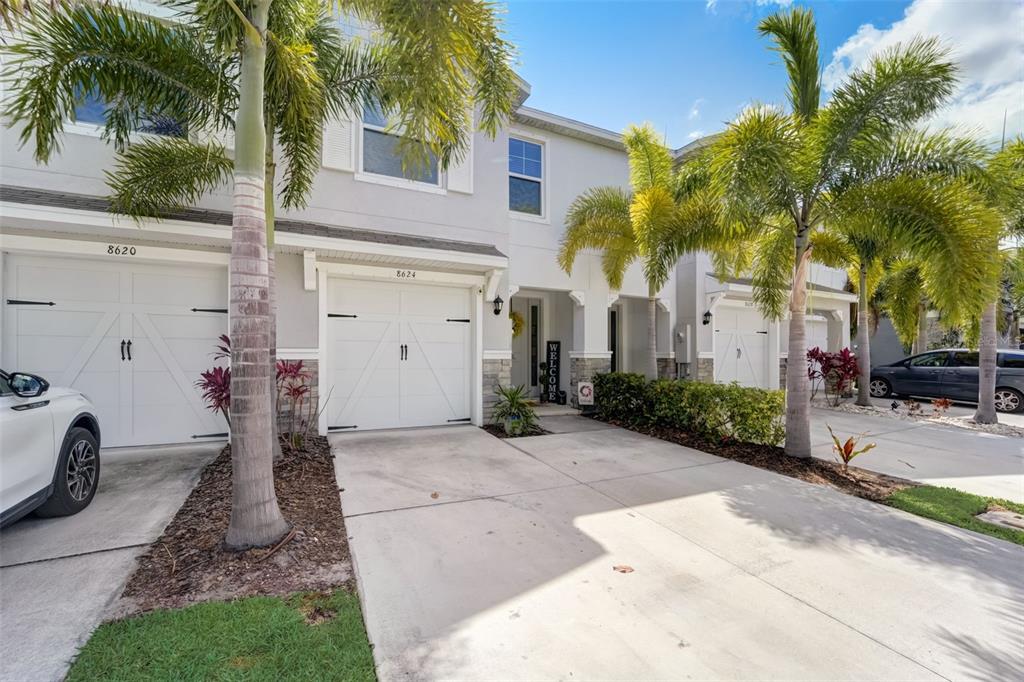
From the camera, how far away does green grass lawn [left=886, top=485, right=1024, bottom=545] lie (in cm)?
406

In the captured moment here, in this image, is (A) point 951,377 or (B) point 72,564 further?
(A) point 951,377

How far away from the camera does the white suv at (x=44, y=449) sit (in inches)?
125

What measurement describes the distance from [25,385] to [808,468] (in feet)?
27.8

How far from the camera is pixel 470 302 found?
8211 millimetres

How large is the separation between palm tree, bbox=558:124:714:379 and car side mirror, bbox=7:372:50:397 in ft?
26.1

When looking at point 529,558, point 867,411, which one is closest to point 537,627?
point 529,558

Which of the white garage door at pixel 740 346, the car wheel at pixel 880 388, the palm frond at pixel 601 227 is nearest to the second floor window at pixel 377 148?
the palm frond at pixel 601 227

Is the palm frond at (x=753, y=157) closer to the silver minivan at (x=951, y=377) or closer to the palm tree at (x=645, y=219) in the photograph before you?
the palm tree at (x=645, y=219)

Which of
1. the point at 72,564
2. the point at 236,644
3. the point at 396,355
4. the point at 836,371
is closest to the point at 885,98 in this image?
the point at 396,355

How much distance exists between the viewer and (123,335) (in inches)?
237

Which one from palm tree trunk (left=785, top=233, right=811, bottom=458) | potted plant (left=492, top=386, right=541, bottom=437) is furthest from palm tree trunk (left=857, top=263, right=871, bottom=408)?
potted plant (left=492, top=386, right=541, bottom=437)

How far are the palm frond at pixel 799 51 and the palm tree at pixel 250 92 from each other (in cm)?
397

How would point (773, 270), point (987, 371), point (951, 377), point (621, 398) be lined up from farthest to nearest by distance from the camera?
1. point (951, 377)
2. point (987, 371)
3. point (621, 398)
4. point (773, 270)

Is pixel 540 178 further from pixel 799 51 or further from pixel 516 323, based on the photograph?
pixel 799 51
